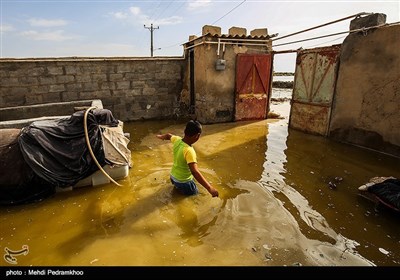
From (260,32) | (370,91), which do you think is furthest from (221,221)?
(260,32)

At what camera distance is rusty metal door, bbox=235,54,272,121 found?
10.1 m

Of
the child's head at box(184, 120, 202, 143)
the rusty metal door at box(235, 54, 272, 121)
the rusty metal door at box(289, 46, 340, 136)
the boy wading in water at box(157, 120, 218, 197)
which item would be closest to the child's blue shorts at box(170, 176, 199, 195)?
the boy wading in water at box(157, 120, 218, 197)

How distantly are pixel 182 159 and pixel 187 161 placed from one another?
329 mm

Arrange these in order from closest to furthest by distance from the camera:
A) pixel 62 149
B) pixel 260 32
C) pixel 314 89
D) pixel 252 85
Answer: pixel 62 149
pixel 314 89
pixel 260 32
pixel 252 85

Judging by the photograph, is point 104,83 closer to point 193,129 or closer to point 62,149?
point 62,149

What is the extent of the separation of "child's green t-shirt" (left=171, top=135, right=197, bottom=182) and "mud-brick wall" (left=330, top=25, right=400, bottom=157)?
5.76 m

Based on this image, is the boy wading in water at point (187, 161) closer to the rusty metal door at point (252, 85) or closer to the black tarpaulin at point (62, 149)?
the black tarpaulin at point (62, 149)

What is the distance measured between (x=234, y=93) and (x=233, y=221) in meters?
7.37

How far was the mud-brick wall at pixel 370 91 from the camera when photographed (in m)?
6.32

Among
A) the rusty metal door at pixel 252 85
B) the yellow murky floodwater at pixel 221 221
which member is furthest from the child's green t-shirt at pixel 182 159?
the rusty metal door at pixel 252 85

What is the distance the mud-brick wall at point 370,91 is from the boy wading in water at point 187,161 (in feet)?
18.4

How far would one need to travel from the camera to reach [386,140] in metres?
6.64

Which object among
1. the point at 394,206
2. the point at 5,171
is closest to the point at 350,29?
the point at 394,206

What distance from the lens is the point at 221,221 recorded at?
373 cm
